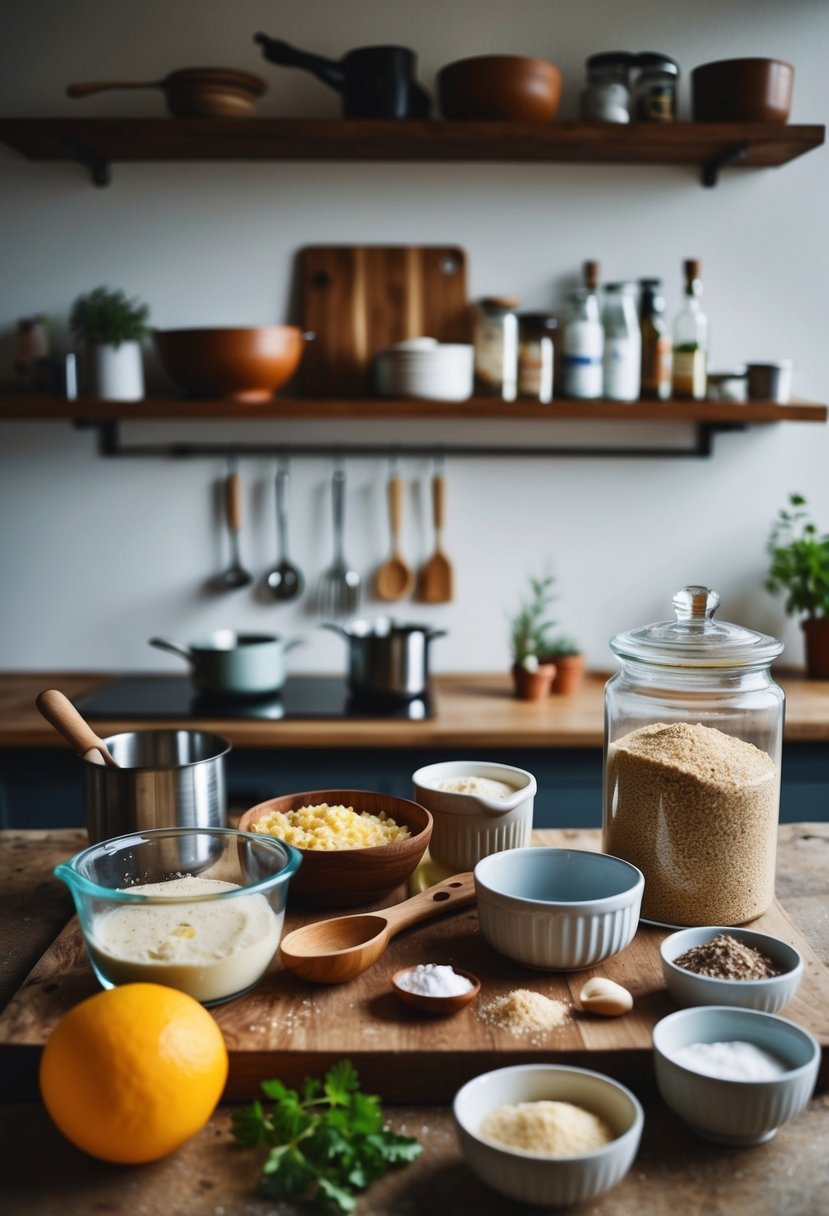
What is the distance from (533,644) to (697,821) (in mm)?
1555

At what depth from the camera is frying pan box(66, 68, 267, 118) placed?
2.47 metres

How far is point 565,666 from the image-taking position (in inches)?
104

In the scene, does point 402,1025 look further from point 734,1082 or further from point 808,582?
point 808,582

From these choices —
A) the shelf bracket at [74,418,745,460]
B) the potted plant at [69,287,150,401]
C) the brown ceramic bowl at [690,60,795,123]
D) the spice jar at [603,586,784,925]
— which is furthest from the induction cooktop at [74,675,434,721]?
the brown ceramic bowl at [690,60,795,123]

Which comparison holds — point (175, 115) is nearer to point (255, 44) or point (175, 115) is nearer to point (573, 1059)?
point (255, 44)

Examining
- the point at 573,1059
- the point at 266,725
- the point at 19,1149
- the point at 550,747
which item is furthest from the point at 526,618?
the point at 19,1149

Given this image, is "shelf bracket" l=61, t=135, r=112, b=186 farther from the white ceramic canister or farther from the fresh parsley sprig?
the fresh parsley sprig

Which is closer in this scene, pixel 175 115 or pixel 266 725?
pixel 266 725

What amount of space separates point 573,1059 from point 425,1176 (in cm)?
17

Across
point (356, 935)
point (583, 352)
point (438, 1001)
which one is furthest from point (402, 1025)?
point (583, 352)

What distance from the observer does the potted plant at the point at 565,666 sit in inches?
104

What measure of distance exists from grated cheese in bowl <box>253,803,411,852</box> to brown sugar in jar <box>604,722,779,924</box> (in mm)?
243

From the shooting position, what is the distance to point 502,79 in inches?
96.0

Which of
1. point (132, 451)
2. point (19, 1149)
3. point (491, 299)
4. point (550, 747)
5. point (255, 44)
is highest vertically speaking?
point (255, 44)
